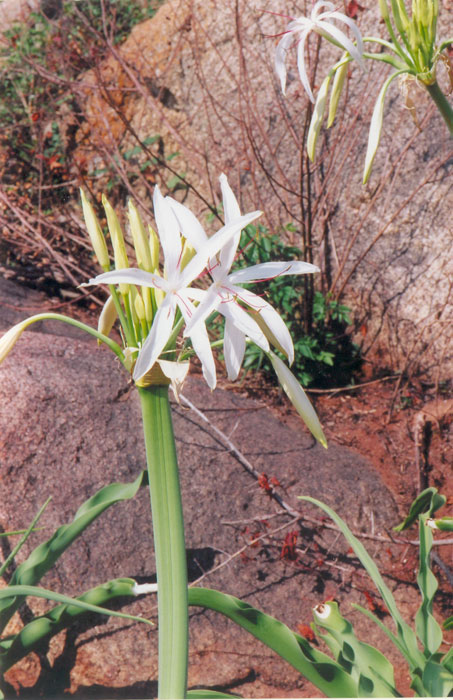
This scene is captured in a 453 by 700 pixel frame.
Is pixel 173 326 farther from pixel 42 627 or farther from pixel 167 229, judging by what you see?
pixel 42 627

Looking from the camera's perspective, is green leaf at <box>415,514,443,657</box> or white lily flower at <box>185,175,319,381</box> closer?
white lily flower at <box>185,175,319,381</box>

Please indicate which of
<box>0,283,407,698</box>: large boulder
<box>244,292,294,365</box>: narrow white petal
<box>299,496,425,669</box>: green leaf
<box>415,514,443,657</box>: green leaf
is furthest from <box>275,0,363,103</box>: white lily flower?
<box>0,283,407,698</box>: large boulder

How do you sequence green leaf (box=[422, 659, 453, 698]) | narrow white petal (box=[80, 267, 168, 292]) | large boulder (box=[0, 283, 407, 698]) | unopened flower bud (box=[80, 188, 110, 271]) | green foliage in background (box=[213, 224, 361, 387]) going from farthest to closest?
green foliage in background (box=[213, 224, 361, 387]) → large boulder (box=[0, 283, 407, 698]) → green leaf (box=[422, 659, 453, 698]) → unopened flower bud (box=[80, 188, 110, 271]) → narrow white petal (box=[80, 267, 168, 292])

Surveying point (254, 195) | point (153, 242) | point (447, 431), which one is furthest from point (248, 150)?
point (153, 242)

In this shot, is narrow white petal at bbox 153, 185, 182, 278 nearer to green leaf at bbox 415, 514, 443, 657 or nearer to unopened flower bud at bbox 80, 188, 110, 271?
unopened flower bud at bbox 80, 188, 110, 271

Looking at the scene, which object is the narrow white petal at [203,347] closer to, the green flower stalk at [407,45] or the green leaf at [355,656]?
the green flower stalk at [407,45]

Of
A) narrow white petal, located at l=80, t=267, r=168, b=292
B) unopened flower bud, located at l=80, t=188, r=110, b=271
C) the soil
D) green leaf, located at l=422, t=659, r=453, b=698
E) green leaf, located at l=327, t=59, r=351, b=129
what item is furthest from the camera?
the soil

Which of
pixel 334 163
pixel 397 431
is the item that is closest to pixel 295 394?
pixel 397 431

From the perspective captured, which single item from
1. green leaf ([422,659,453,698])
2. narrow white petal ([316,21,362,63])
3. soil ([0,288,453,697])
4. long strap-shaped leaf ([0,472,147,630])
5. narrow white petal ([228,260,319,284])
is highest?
narrow white petal ([316,21,362,63])
